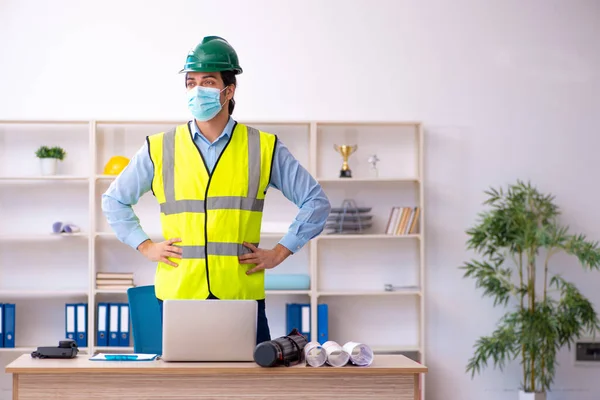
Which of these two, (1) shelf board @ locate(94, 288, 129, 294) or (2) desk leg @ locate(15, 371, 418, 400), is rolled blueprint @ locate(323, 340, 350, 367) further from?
(1) shelf board @ locate(94, 288, 129, 294)

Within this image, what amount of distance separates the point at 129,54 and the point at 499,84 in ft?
8.06

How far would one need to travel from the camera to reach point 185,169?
2779 millimetres

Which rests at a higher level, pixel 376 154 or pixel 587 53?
pixel 587 53

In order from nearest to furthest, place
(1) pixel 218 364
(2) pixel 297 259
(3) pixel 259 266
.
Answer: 1. (1) pixel 218 364
2. (3) pixel 259 266
3. (2) pixel 297 259

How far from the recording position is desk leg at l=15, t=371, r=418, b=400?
2164mm

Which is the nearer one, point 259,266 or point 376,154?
point 259,266

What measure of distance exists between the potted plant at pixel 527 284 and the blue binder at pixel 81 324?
2.39 m

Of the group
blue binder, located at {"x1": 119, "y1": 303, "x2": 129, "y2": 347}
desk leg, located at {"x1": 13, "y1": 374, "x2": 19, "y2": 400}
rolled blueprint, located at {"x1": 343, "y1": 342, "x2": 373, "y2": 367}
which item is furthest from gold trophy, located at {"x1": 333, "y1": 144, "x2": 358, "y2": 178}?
desk leg, located at {"x1": 13, "y1": 374, "x2": 19, "y2": 400}

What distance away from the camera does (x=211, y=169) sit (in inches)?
110

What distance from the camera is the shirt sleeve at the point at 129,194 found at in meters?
2.80

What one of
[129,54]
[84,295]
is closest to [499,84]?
[129,54]

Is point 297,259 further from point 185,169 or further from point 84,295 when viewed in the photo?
point 185,169

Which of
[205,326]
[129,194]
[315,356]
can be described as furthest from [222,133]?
[315,356]

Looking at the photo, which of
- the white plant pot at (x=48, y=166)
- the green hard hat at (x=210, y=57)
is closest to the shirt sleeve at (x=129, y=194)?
the green hard hat at (x=210, y=57)
